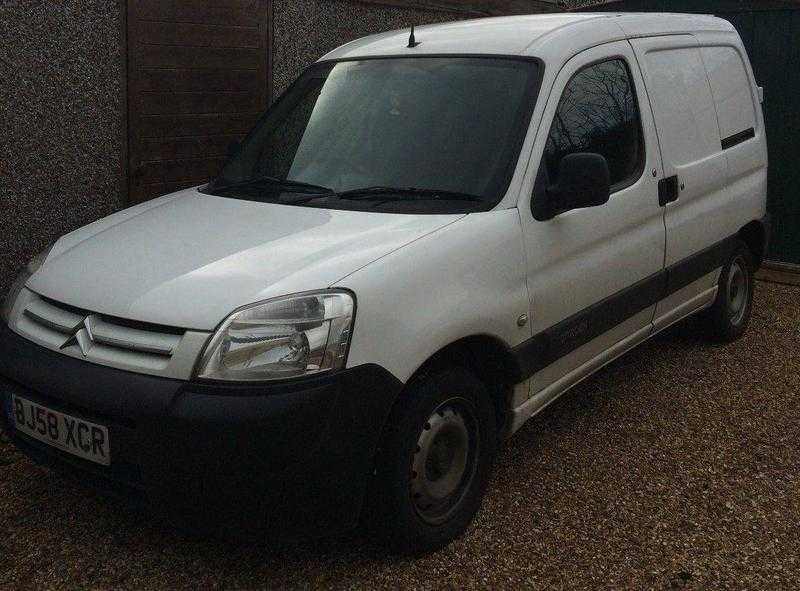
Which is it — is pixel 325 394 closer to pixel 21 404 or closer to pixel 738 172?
pixel 21 404

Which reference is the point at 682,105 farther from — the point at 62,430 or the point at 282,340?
the point at 62,430

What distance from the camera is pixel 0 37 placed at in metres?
→ 5.32

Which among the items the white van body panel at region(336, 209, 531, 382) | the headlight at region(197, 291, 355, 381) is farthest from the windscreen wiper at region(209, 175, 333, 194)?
the headlight at region(197, 291, 355, 381)

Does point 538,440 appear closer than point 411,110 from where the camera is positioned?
No

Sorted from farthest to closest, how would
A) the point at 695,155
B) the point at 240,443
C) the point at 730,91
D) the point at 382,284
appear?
the point at 730,91 → the point at 695,155 → the point at 382,284 → the point at 240,443

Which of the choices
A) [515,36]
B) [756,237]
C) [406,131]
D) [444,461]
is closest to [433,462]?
[444,461]

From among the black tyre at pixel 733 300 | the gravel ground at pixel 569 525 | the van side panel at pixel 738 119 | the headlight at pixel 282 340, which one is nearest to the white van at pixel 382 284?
the headlight at pixel 282 340

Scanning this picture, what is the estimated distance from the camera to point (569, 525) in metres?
3.44

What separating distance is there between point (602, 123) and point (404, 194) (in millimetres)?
1063

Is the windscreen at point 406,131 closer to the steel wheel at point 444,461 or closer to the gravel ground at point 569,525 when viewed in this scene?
the steel wheel at point 444,461

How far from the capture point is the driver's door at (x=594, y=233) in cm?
348

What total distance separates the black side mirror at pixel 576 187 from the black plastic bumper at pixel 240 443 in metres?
1.04

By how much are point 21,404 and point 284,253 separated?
39.5 inches

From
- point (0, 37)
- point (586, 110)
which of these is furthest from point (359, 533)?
point (0, 37)
